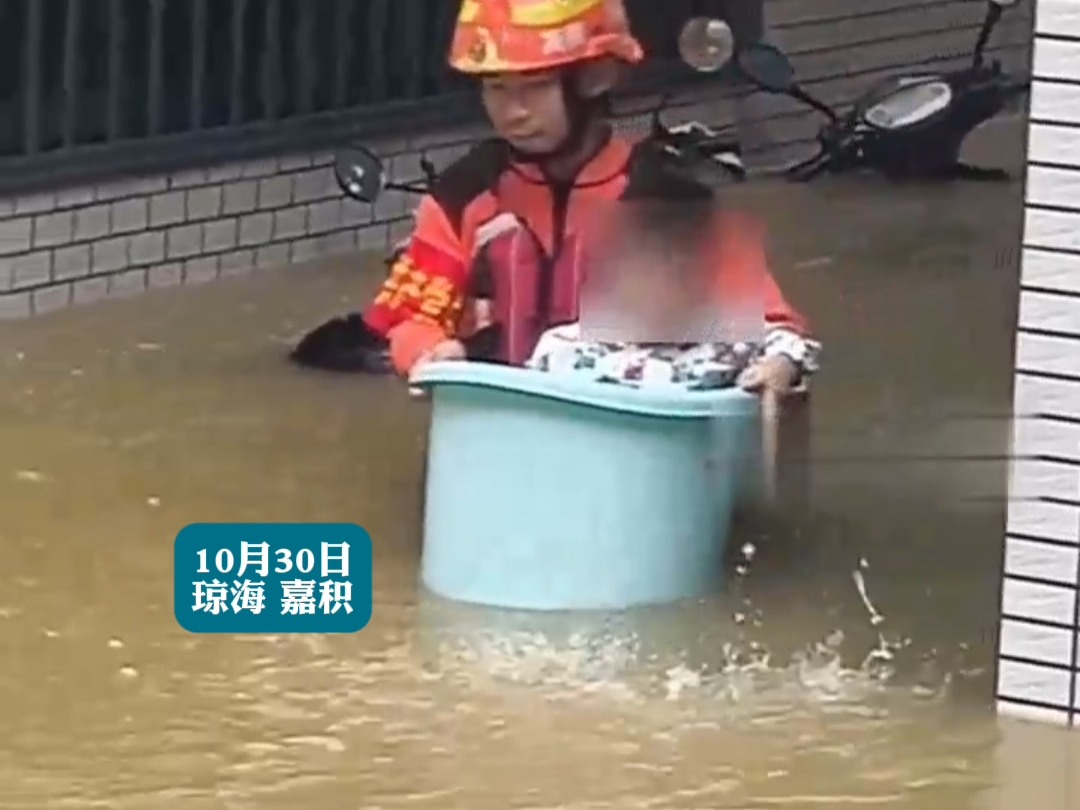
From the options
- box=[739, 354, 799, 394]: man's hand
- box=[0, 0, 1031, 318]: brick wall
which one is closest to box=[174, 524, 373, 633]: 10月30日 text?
box=[739, 354, 799, 394]: man's hand

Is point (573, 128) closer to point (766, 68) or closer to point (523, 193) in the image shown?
point (523, 193)

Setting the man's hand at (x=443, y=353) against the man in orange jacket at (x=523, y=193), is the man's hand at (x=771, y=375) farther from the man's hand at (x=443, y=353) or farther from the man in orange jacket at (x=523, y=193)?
the man's hand at (x=443, y=353)

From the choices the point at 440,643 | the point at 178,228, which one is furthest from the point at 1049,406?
the point at 178,228

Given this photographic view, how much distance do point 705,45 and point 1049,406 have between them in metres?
4.21

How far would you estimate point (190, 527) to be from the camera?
4617 mm

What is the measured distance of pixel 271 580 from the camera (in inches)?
165

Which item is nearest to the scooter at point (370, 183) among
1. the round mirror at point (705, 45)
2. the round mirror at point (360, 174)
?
the round mirror at point (360, 174)

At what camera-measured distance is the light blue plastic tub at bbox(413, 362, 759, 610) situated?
4.09 meters

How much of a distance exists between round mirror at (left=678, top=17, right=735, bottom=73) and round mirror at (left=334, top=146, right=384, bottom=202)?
4.18 ft

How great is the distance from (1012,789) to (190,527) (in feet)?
5.40

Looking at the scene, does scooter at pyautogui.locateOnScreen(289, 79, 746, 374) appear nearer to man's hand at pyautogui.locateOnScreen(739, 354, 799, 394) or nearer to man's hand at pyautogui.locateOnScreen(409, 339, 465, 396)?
man's hand at pyautogui.locateOnScreen(409, 339, 465, 396)

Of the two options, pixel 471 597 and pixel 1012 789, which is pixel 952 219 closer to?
pixel 471 597

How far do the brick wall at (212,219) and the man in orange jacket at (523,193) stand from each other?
121 centimetres

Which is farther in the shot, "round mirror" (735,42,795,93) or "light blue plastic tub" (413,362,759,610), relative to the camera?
"round mirror" (735,42,795,93)
